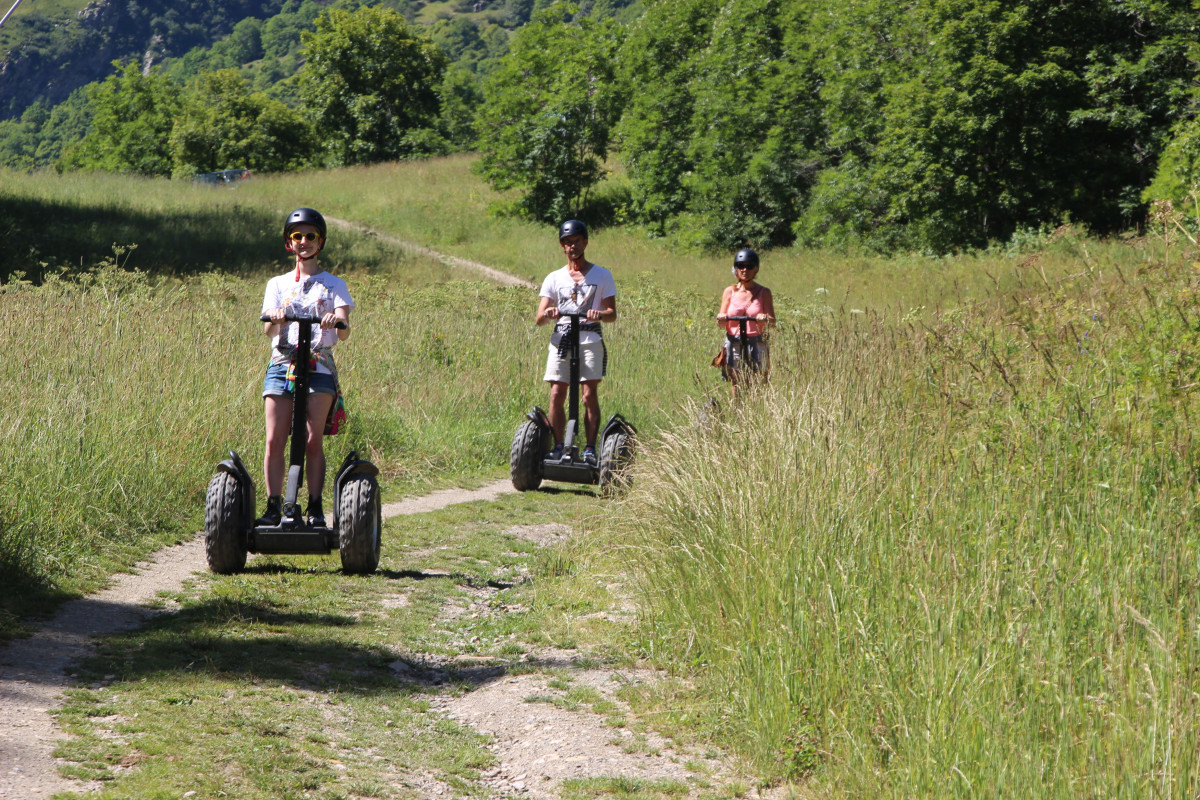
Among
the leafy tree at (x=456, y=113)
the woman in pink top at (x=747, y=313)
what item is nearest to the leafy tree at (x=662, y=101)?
the leafy tree at (x=456, y=113)

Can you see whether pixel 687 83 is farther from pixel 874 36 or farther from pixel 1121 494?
pixel 1121 494

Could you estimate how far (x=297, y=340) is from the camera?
598 centimetres

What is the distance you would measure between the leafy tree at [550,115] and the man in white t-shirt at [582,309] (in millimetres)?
35149

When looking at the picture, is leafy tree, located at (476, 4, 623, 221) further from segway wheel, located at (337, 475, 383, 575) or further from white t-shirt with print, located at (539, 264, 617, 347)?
segway wheel, located at (337, 475, 383, 575)

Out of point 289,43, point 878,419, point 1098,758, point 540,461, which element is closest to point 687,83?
point 540,461

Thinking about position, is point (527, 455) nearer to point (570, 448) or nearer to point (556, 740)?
point (570, 448)

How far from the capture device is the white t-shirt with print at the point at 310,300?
598 centimetres

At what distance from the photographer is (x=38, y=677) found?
13.2ft

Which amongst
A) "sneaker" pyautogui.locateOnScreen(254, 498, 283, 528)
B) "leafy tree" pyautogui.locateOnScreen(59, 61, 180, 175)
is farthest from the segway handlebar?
"leafy tree" pyautogui.locateOnScreen(59, 61, 180, 175)

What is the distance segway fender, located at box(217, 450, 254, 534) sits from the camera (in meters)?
5.93

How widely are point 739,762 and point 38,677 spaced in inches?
103

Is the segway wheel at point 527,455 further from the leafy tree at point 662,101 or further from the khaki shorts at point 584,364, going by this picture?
the leafy tree at point 662,101

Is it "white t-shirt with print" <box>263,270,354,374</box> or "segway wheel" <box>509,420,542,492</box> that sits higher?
"white t-shirt with print" <box>263,270,354,374</box>

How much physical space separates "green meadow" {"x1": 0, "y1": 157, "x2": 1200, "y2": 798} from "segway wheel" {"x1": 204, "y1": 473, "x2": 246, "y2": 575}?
0.22 meters
